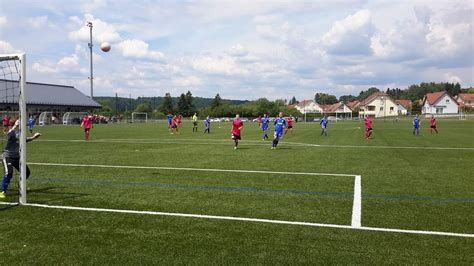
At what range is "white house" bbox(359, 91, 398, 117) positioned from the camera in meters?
123

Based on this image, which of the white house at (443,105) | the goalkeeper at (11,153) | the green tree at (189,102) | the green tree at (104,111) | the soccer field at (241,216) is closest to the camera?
the soccer field at (241,216)

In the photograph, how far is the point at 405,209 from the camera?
25.4 ft

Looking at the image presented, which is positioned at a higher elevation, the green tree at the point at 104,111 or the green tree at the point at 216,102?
the green tree at the point at 216,102

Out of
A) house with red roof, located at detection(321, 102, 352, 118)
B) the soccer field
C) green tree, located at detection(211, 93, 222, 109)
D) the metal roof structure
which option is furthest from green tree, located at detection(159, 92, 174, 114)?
the soccer field

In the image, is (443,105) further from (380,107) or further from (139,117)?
(139,117)

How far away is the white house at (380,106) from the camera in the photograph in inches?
4835

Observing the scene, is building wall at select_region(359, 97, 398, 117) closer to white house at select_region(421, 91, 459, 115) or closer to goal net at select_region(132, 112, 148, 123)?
white house at select_region(421, 91, 459, 115)

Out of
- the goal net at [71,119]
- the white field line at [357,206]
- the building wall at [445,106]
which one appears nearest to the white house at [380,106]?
the building wall at [445,106]

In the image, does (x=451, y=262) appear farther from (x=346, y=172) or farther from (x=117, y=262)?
(x=346, y=172)

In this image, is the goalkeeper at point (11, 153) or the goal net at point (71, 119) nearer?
the goalkeeper at point (11, 153)

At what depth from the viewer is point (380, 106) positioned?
12356cm

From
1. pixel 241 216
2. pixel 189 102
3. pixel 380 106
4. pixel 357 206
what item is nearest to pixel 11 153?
pixel 241 216

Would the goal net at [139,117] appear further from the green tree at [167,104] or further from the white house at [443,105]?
the white house at [443,105]

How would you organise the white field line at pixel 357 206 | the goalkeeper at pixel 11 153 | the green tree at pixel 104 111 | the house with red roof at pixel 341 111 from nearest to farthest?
the white field line at pixel 357 206 → the goalkeeper at pixel 11 153 → the green tree at pixel 104 111 → the house with red roof at pixel 341 111
